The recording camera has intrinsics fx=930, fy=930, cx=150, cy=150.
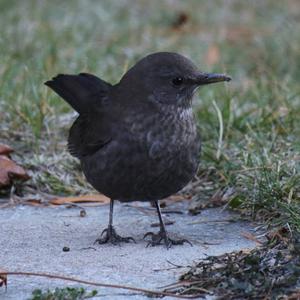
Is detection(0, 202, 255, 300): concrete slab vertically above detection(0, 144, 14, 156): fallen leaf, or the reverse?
detection(0, 144, 14, 156): fallen leaf

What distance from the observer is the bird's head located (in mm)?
5469

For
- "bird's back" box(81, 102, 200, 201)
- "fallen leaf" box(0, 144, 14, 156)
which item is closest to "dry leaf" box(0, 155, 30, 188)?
"fallen leaf" box(0, 144, 14, 156)

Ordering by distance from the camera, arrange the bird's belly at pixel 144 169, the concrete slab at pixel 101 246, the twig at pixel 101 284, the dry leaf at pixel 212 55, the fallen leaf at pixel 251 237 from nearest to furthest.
Result: the twig at pixel 101 284, the concrete slab at pixel 101 246, the fallen leaf at pixel 251 237, the bird's belly at pixel 144 169, the dry leaf at pixel 212 55

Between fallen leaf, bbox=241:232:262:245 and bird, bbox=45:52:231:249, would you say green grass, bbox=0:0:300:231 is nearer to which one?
fallen leaf, bbox=241:232:262:245

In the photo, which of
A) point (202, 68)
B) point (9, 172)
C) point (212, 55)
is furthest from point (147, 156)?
point (212, 55)

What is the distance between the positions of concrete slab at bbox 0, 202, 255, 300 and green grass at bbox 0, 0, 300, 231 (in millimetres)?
334

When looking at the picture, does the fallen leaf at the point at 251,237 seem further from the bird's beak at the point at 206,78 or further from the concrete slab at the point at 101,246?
→ the bird's beak at the point at 206,78

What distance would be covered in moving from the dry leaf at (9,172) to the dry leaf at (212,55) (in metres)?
3.72

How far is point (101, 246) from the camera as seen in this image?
17.2 feet

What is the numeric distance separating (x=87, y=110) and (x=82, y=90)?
0.20 metres

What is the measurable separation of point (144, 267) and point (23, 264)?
2.05 feet

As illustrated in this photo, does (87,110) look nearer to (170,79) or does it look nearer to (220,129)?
(170,79)

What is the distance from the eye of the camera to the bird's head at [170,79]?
547cm

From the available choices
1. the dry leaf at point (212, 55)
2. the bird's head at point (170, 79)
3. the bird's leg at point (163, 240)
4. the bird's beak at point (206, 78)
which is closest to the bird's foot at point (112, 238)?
the bird's leg at point (163, 240)
